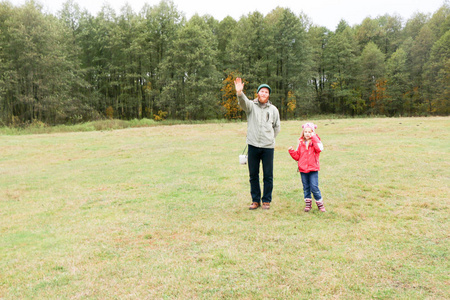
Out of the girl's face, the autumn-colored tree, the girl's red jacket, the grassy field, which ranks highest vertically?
the autumn-colored tree

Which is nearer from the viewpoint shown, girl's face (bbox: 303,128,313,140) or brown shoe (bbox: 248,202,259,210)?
girl's face (bbox: 303,128,313,140)

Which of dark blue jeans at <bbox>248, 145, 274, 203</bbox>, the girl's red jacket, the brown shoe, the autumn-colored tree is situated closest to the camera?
the girl's red jacket

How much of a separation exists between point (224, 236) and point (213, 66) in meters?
44.4

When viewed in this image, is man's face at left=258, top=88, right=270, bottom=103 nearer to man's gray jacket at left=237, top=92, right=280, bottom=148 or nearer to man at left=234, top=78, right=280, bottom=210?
man at left=234, top=78, right=280, bottom=210

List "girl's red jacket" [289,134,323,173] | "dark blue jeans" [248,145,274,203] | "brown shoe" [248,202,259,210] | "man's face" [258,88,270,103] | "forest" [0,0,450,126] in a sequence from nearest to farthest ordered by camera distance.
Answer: "girl's red jacket" [289,134,323,173] → "man's face" [258,88,270,103] → "dark blue jeans" [248,145,274,203] → "brown shoe" [248,202,259,210] → "forest" [0,0,450,126]

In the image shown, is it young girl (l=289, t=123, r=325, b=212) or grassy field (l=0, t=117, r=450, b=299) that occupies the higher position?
young girl (l=289, t=123, r=325, b=212)

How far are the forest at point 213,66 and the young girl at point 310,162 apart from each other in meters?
39.6

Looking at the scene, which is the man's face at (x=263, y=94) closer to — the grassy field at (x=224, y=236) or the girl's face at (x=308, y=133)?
the girl's face at (x=308, y=133)

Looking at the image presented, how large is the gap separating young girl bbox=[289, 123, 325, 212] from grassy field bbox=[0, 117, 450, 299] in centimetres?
39

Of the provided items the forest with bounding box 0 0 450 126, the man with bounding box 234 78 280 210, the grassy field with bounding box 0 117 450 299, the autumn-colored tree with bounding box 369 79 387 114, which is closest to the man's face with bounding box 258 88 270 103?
the man with bounding box 234 78 280 210

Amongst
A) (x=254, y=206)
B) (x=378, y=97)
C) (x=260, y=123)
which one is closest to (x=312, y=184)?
(x=254, y=206)

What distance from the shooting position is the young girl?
6.38 metres

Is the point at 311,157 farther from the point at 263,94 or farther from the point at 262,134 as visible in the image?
the point at 263,94

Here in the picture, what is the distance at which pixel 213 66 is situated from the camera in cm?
4681
